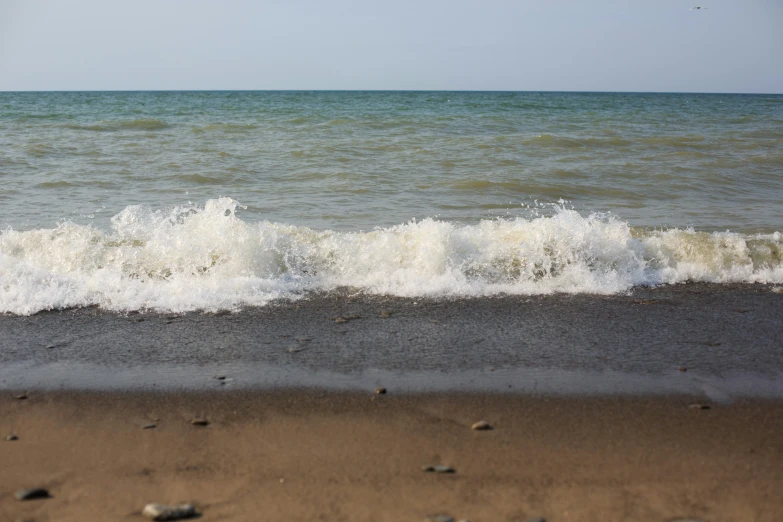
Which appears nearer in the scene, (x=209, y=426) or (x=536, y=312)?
(x=209, y=426)

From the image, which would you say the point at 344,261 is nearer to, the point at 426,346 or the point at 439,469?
the point at 426,346

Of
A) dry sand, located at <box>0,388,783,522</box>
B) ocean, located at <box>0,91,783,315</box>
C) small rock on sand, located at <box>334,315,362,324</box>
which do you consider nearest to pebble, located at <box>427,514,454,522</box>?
dry sand, located at <box>0,388,783,522</box>

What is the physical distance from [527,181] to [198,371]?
26.8ft

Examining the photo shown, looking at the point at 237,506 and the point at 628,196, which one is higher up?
the point at 628,196

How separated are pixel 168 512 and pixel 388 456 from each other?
3.22 ft

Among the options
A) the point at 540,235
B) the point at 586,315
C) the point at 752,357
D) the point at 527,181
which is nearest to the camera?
the point at 752,357

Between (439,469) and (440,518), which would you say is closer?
(440,518)

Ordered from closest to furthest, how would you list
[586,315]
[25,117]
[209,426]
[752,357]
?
[209,426] < [752,357] < [586,315] < [25,117]

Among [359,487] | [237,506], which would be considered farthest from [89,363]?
[359,487]

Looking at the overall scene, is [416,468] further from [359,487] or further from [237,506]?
[237,506]

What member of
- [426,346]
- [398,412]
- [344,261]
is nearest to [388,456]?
[398,412]

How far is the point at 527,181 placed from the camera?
11.1m

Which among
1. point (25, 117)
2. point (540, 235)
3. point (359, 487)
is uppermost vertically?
point (25, 117)

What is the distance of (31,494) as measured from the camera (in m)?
2.70
